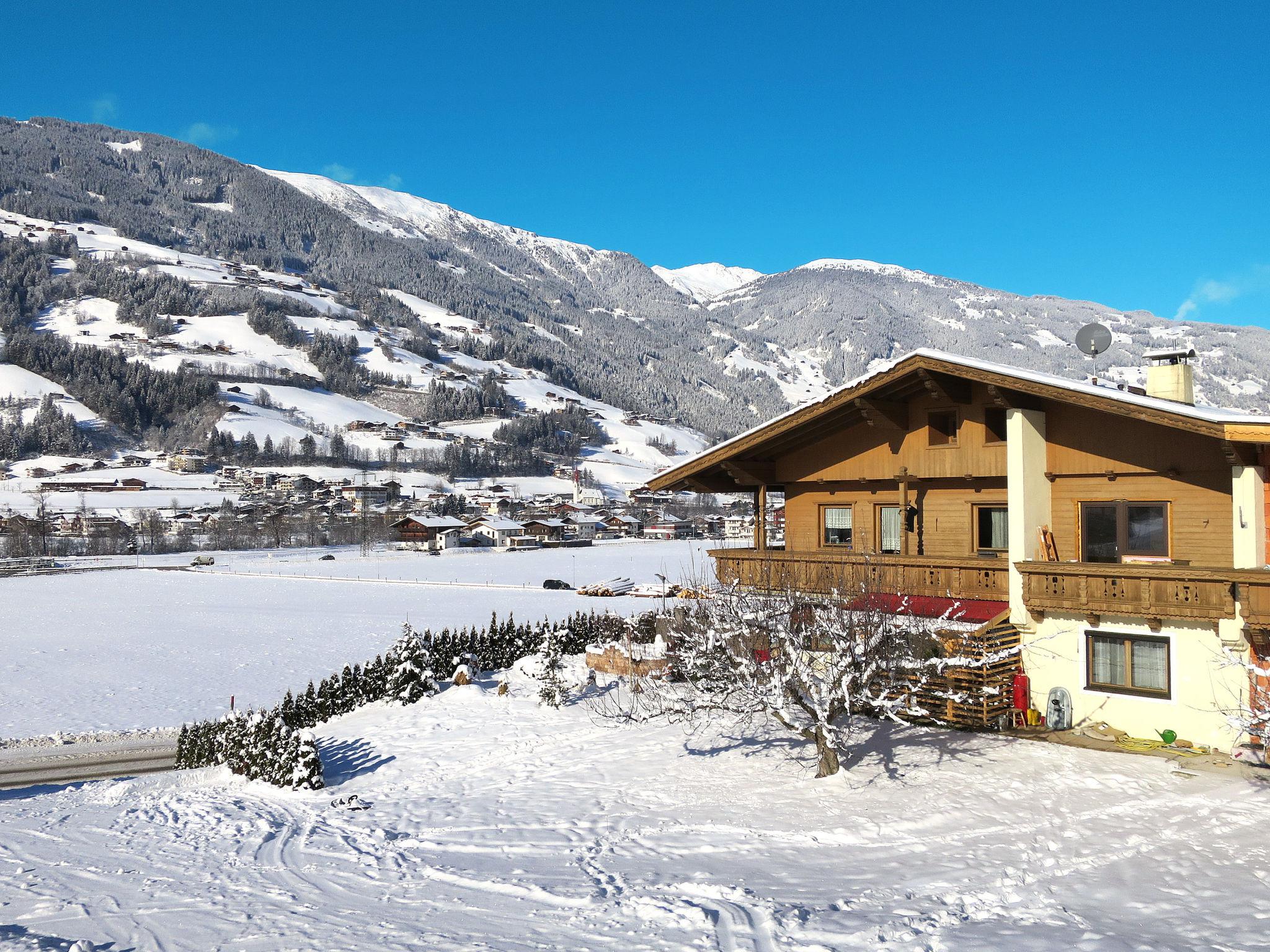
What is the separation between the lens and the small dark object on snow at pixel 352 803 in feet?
46.1

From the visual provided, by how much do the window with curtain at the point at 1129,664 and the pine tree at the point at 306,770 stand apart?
13343mm

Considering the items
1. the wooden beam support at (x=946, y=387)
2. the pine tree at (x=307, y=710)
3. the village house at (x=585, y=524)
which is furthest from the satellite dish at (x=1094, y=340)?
the village house at (x=585, y=524)

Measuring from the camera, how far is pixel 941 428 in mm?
17406

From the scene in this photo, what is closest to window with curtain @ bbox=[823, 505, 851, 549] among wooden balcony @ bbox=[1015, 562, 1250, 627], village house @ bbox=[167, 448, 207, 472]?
wooden balcony @ bbox=[1015, 562, 1250, 627]

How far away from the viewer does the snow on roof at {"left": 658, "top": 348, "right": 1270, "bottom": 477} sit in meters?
13.2

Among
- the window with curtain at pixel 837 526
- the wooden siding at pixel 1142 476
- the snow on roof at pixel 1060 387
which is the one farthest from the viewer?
the window with curtain at pixel 837 526

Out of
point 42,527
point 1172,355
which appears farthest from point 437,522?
point 1172,355

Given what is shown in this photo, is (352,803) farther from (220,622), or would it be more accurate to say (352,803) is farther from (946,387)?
(220,622)

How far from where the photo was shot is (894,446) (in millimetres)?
17969

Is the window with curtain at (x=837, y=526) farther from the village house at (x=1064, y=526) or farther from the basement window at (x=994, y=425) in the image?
the basement window at (x=994, y=425)

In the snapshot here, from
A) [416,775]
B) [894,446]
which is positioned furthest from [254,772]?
[894,446]

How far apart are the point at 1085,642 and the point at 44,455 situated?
211 metres

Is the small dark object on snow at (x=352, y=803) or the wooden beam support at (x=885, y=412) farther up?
the wooden beam support at (x=885, y=412)

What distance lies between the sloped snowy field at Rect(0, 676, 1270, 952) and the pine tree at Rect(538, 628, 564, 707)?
2.70 meters
